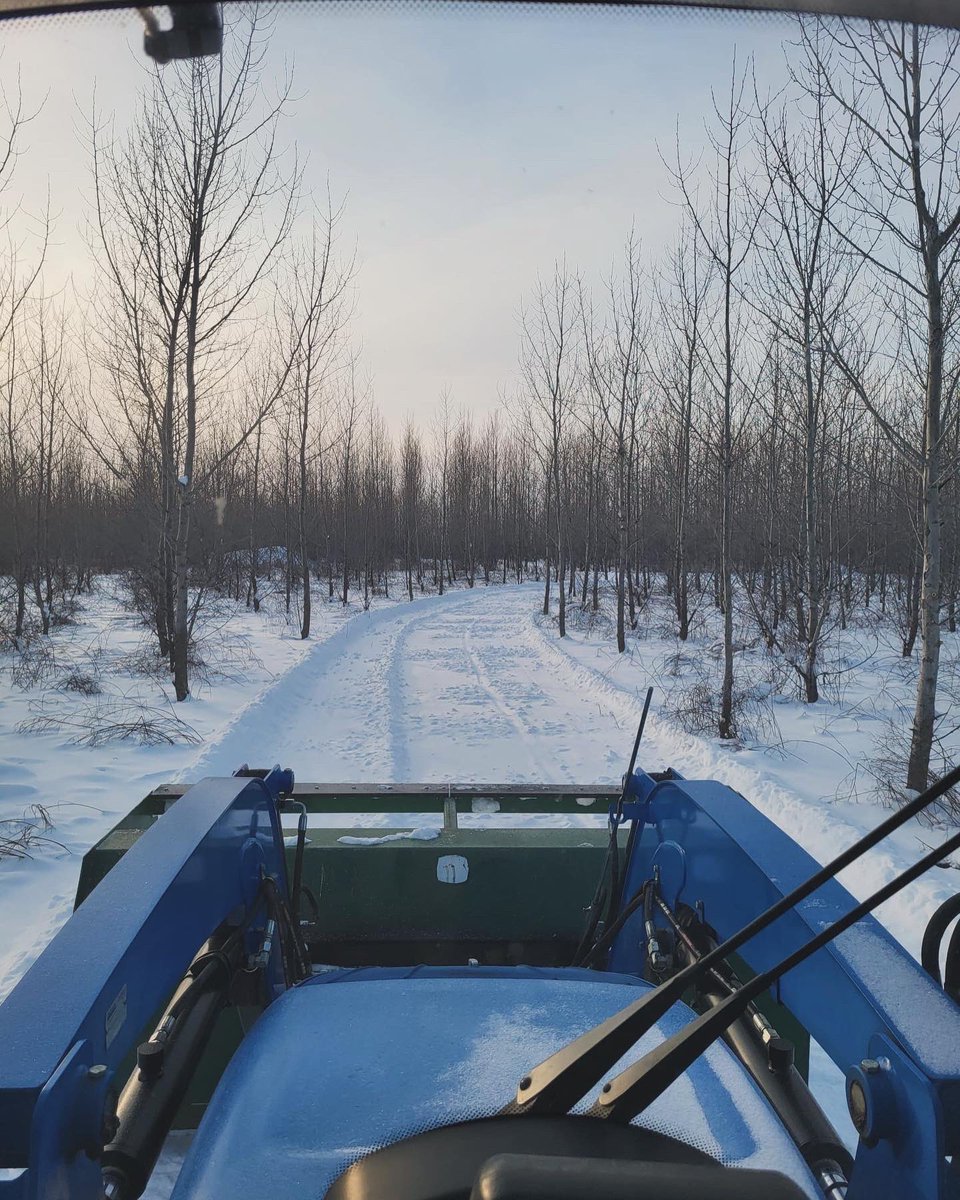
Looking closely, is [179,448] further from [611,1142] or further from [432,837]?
[611,1142]

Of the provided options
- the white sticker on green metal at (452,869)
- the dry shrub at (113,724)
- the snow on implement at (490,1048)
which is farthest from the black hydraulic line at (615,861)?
the dry shrub at (113,724)

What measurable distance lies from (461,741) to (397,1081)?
6877 millimetres

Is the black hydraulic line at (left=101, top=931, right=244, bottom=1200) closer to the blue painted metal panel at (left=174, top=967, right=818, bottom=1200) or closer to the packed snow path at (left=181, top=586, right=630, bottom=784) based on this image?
the blue painted metal panel at (left=174, top=967, right=818, bottom=1200)

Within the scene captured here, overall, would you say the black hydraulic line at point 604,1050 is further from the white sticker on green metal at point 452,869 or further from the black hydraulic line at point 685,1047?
the white sticker on green metal at point 452,869

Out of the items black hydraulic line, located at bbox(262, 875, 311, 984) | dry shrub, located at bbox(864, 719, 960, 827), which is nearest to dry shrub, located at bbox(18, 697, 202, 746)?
black hydraulic line, located at bbox(262, 875, 311, 984)

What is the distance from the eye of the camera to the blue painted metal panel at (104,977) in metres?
0.98

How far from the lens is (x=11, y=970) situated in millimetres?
3475

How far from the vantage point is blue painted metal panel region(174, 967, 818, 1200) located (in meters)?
1.04

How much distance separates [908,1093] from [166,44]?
2.13m

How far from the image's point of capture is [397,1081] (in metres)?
1.16

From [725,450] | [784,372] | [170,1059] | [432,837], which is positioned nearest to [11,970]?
[432,837]

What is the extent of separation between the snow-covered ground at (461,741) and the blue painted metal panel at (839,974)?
1.33m

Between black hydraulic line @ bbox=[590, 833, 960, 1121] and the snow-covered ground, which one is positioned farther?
the snow-covered ground

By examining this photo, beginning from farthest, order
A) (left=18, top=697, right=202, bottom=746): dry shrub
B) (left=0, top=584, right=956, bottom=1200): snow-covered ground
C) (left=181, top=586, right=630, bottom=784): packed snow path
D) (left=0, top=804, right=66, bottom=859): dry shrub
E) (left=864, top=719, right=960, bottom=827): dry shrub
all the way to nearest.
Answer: (left=18, top=697, right=202, bottom=746): dry shrub < (left=181, top=586, right=630, bottom=784): packed snow path < (left=864, top=719, right=960, bottom=827): dry shrub < (left=0, top=804, right=66, bottom=859): dry shrub < (left=0, top=584, right=956, bottom=1200): snow-covered ground
